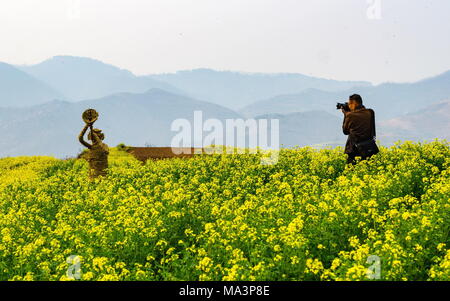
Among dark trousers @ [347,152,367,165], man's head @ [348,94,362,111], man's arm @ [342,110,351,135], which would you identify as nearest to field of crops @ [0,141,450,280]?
dark trousers @ [347,152,367,165]

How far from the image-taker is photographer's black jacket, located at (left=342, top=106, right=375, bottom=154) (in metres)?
15.1

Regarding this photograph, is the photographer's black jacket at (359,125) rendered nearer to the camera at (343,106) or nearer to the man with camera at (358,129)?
the man with camera at (358,129)

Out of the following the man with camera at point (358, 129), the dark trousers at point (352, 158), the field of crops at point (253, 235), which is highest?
the man with camera at point (358, 129)

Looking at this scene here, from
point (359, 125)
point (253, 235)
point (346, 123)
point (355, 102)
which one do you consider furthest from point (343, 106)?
point (253, 235)

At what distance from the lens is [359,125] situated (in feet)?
49.8

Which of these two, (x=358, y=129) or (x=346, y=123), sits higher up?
(x=346, y=123)

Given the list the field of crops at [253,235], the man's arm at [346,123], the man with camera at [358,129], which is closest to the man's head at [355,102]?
the man with camera at [358,129]

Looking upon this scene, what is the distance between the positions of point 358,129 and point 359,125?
6.2 inches

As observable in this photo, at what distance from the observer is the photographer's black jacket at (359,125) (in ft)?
49.6

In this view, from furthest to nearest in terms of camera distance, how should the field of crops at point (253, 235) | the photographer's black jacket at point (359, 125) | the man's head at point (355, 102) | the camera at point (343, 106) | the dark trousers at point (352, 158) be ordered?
the dark trousers at point (352, 158) < the camera at point (343, 106) < the man's head at point (355, 102) < the photographer's black jacket at point (359, 125) < the field of crops at point (253, 235)

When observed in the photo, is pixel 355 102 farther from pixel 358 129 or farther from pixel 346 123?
pixel 358 129

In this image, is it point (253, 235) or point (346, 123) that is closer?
point (253, 235)
